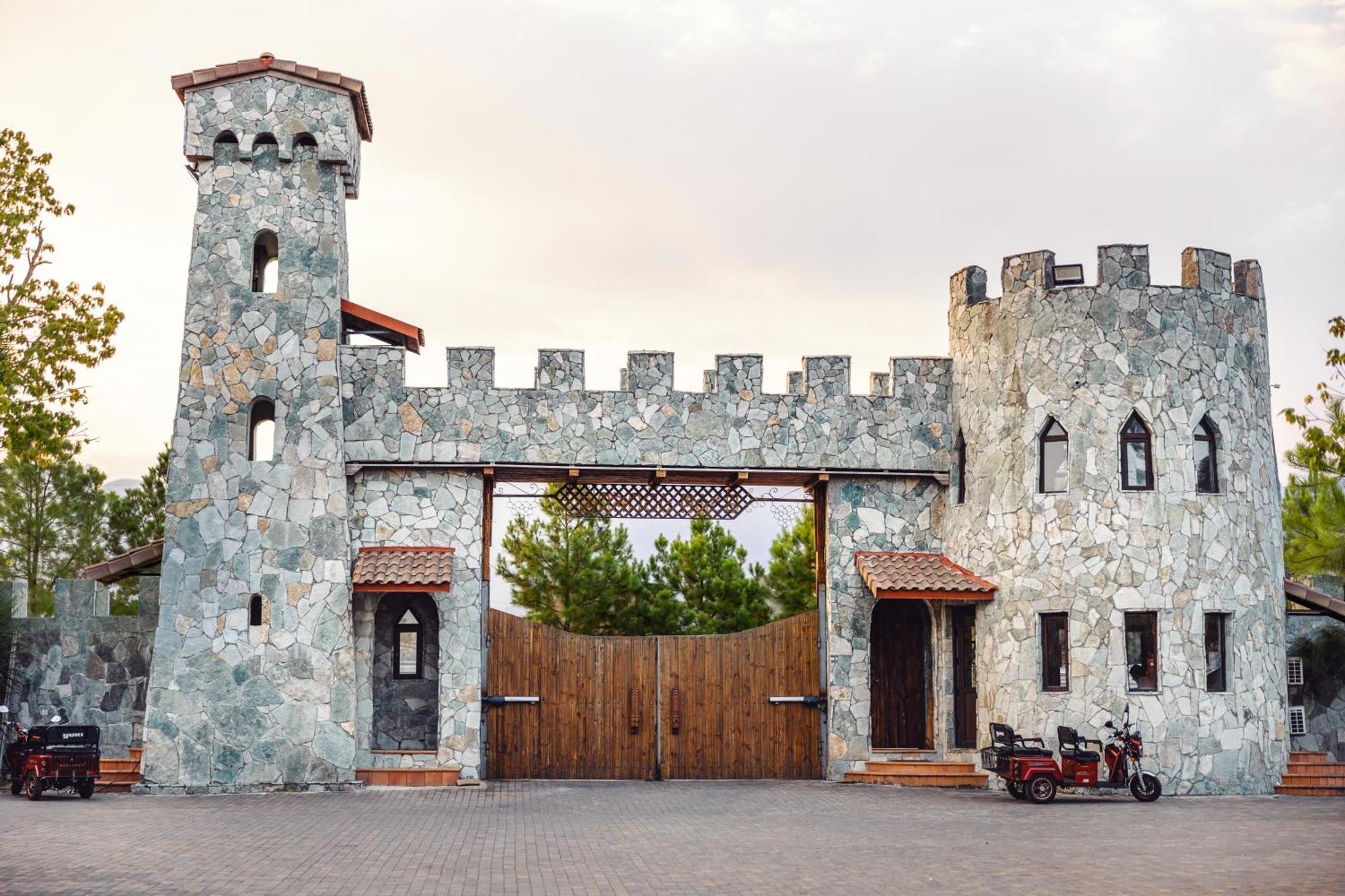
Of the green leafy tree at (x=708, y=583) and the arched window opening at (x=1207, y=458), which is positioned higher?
the arched window opening at (x=1207, y=458)

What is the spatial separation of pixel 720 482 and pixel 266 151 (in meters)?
7.97

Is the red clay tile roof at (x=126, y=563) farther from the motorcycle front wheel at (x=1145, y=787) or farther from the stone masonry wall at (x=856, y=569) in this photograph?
the motorcycle front wheel at (x=1145, y=787)

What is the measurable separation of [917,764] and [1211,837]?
6125 millimetres

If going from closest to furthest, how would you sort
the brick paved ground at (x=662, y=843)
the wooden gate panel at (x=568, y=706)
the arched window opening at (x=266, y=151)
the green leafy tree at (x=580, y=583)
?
the brick paved ground at (x=662, y=843), the arched window opening at (x=266, y=151), the wooden gate panel at (x=568, y=706), the green leafy tree at (x=580, y=583)

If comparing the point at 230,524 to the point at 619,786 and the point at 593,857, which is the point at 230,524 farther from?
the point at 593,857

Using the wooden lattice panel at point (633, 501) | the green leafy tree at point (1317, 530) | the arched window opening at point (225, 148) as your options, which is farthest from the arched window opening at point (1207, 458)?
the arched window opening at point (225, 148)

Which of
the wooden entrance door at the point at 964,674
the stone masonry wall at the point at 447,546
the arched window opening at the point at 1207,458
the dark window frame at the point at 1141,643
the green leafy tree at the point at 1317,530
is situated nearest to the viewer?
the dark window frame at the point at 1141,643

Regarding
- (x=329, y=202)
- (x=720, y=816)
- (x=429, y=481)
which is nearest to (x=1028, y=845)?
(x=720, y=816)

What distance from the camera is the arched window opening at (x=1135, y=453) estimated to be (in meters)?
18.3

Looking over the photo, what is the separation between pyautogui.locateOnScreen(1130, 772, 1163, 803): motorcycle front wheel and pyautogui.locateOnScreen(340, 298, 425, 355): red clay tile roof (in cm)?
1133

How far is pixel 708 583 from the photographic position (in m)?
32.4

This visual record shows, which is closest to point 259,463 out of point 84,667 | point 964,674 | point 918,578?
point 84,667

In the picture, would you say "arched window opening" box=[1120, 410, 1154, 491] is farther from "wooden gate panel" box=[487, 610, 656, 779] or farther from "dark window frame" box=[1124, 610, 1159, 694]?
"wooden gate panel" box=[487, 610, 656, 779]

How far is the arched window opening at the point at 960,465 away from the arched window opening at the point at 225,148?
11.1 metres
